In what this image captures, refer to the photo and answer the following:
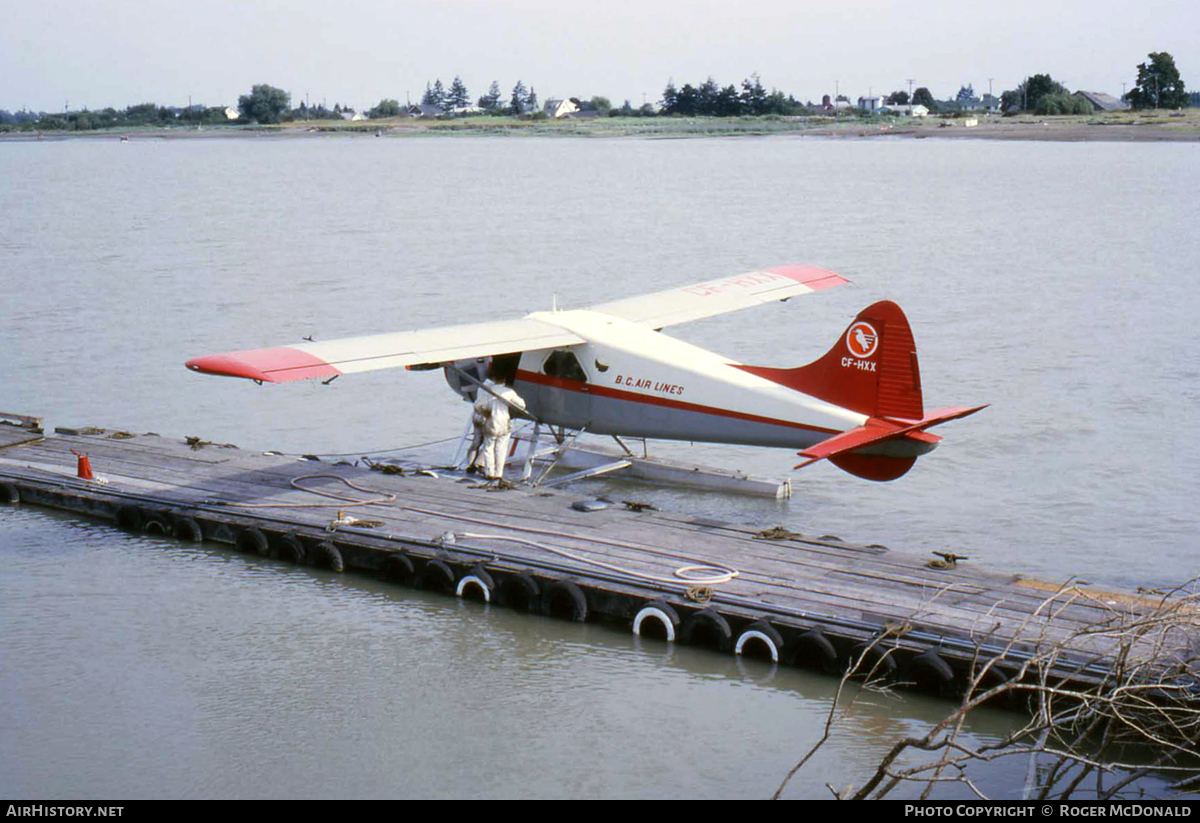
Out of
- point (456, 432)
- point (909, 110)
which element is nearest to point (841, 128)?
point (909, 110)

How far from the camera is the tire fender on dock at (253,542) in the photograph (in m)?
14.2

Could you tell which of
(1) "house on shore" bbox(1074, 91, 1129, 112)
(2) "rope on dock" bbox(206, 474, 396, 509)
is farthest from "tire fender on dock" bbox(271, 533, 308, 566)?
(1) "house on shore" bbox(1074, 91, 1129, 112)

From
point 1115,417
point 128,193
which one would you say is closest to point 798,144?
point 128,193

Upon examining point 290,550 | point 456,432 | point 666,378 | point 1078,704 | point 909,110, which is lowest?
point 456,432

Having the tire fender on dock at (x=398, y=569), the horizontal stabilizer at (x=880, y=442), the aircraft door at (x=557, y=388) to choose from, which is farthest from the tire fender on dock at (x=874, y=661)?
the aircraft door at (x=557, y=388)

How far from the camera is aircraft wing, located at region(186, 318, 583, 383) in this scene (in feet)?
44.3

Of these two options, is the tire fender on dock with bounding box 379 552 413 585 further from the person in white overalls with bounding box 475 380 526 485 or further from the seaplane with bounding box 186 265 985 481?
the person in white overalls with bounding box 475 380 526 485

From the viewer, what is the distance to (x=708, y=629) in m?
11.4

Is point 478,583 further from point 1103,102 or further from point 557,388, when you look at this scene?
point 1103,102

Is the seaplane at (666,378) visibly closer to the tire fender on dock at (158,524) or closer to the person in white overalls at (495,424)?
the person in white overalls at (495,424)

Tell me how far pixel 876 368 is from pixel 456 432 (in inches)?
326

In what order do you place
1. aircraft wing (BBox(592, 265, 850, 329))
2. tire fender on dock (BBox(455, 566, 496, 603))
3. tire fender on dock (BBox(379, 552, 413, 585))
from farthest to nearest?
aircraft wing (BBox(592, 265, 850, 329)) < tire fender on dock (BBox(379, 552, 413, 585)) < tire fender on dock (BBox(455, 566, 496, 603))

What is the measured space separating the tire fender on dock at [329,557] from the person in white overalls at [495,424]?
2.29 metres

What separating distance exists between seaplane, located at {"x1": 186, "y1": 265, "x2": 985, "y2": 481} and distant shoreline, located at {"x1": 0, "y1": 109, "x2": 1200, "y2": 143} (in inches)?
4482
